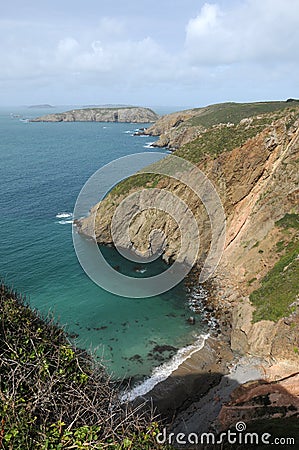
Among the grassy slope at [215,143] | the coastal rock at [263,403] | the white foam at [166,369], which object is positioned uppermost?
the grassy slope at [215,143]

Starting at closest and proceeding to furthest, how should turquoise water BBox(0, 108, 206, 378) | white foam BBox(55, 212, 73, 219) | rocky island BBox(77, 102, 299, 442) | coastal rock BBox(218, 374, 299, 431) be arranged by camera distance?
coastal rock BBox(218, 374, 299, 431) → rocky island BBox(77, 102, 299, 442) → turquoise water BBox(0, 108, 206, 378) → white foam BBox(55, 212, 73, 219)

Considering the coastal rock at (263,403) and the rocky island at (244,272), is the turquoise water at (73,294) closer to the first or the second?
the rocky island at (244,272)

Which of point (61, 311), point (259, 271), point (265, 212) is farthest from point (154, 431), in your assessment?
point (265, 212)

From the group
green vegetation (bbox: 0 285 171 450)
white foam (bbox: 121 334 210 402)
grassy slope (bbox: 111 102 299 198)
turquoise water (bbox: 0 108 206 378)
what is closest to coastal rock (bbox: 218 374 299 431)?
white foam (bbox: 121 334 210 402)

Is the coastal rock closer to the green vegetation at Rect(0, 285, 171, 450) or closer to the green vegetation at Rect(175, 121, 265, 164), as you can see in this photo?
the green vegetation at Rect(0, 285, 171, 450)

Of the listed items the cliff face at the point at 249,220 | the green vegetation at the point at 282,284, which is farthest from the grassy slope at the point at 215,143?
the green vegetation at the point at 282,284

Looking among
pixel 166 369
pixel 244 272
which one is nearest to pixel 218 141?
pixel 244 272
